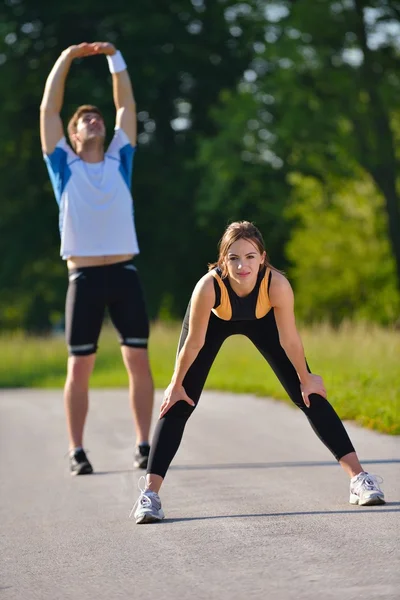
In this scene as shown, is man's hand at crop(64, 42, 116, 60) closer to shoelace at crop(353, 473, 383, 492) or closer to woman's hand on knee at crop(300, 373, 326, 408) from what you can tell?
woman's hand on knee at crop(300, 373, 326, 408)

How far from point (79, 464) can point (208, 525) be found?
2.38 m

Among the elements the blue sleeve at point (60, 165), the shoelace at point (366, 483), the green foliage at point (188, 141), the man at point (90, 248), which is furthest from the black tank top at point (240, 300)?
the green foliage at point (188, 141)

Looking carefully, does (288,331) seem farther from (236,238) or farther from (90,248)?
(90,248)

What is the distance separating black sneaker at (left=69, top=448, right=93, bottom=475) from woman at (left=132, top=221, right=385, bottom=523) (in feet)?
6.21

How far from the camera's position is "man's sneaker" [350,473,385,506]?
6172 millimetres

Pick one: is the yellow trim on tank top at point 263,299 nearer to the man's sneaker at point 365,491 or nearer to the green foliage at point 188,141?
the man's sneaker at point 365,491

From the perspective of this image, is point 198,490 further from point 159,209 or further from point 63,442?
point 159,209

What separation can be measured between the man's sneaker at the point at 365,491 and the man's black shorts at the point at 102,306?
240cm

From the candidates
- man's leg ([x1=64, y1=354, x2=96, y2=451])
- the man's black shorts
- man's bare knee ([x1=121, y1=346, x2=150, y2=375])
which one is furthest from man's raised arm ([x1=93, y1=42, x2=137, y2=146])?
man's leg ([x1=64, y1=354, x2=96, y2=451])

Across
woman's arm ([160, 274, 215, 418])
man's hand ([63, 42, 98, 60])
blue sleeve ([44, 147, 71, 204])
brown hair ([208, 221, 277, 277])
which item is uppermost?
man's hand ([63, 42, 98, 60])

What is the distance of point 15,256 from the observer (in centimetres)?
3856

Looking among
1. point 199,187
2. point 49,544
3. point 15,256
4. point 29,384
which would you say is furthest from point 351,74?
point 49,544

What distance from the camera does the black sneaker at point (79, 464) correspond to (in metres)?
8.06

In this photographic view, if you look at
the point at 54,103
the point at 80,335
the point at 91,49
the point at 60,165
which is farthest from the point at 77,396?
the point at 91,49
